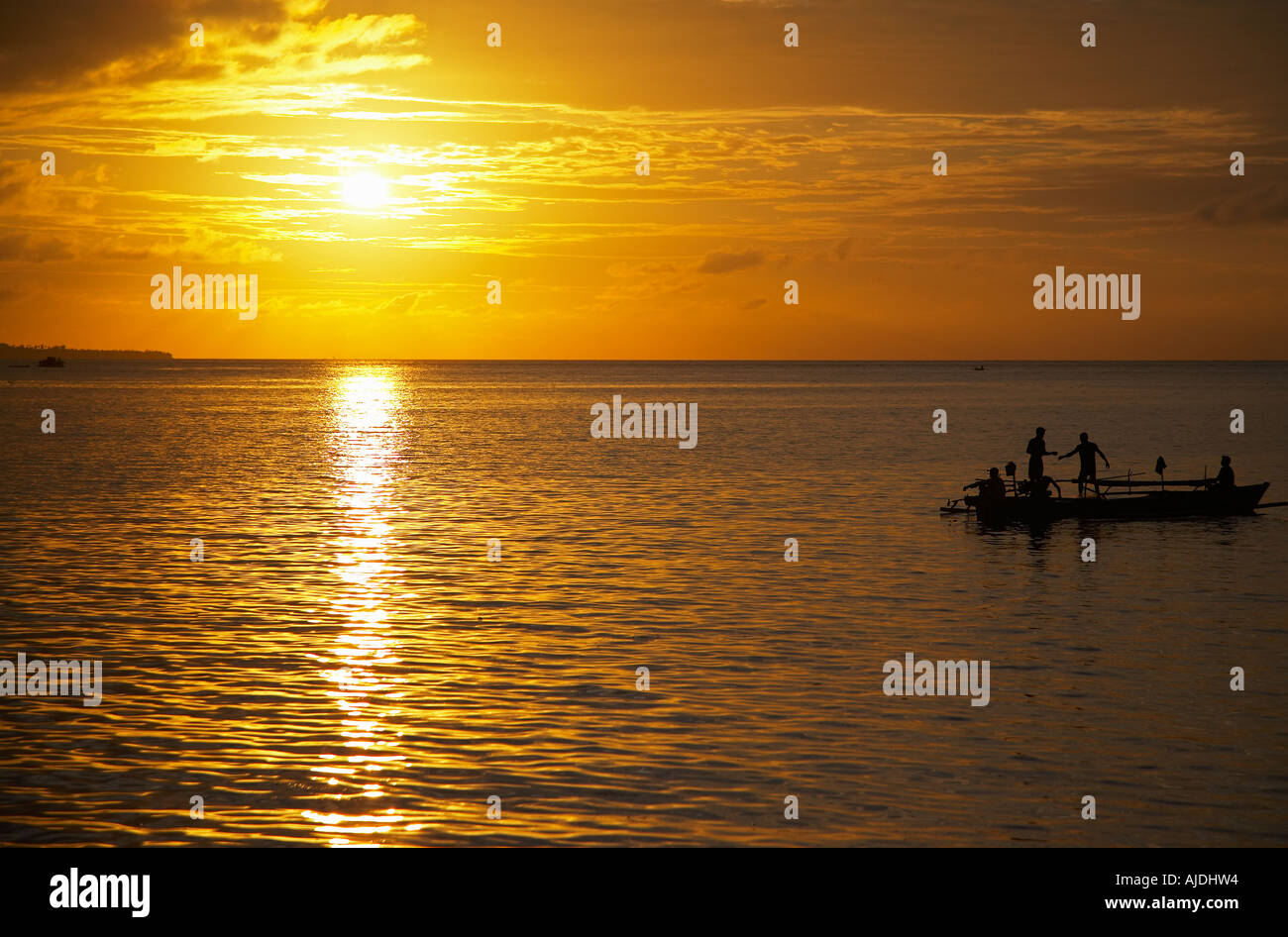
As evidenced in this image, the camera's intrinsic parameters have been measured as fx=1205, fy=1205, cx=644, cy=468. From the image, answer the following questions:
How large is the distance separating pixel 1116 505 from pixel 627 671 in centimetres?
2545

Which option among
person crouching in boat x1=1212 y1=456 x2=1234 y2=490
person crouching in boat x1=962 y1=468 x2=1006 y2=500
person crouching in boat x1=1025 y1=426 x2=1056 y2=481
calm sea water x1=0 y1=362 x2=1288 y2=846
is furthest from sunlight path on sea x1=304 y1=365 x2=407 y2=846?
person crouching in boat x1=1212 y1=456 x2=1234 y2=490

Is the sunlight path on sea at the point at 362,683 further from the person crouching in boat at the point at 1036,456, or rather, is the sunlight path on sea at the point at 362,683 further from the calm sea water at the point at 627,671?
the person crouching in boat at the point at 1036,456

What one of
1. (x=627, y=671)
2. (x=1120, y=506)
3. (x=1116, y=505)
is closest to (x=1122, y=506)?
(x=1120, y=506)

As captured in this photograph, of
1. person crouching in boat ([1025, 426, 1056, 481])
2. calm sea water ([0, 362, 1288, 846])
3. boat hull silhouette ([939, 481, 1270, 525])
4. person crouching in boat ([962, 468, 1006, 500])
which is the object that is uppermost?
person crouching in boat ([1025, 426, 1056, 481])

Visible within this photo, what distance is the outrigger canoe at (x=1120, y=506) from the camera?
37.8 m

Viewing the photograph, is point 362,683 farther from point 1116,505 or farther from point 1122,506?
point 1122,506

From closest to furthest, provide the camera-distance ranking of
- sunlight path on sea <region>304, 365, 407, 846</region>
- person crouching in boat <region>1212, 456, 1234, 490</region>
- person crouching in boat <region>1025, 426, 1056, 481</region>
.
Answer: sunlight path on sea <region>304, 365, 407, 846</region>, person crouching in boat <region>1025, 426, 1056, 481</region>, person crouching in boat <region>1212, 456, 1234, 490</region>

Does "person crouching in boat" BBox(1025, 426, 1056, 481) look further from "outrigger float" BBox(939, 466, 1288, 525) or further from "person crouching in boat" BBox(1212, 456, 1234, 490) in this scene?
"person crouching in boat" BBox(1212, 456, 1234, 490)

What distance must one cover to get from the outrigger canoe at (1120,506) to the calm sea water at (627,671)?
568mm

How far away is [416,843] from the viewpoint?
12164mm

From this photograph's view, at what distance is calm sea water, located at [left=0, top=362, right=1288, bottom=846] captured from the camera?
13.1 m

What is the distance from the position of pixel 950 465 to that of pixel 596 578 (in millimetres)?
38086
